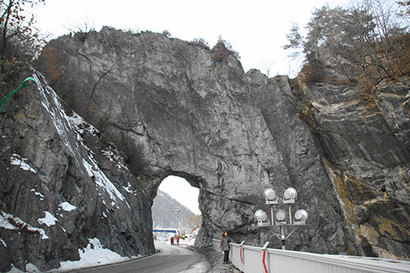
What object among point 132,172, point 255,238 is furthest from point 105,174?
point 255,238

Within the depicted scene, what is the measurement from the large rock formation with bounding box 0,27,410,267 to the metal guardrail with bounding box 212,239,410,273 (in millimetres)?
13115

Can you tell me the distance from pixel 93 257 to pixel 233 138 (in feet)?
60.3

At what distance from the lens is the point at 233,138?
98.9ft

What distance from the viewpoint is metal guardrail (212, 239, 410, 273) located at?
312cm

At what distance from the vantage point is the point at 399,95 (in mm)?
23344

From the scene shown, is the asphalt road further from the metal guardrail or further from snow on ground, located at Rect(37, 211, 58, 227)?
the metal guardrail

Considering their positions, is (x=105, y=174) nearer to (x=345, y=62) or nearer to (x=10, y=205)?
(x=10, y=205)

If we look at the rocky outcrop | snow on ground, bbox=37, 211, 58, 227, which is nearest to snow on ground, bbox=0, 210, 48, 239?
the rocky outcrop

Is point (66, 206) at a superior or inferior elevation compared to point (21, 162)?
inferior

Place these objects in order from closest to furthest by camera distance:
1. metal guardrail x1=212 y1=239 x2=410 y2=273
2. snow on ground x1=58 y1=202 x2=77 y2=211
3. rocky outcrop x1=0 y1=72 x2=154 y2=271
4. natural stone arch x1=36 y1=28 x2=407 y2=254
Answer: metal guardrail x1=212 y1=239 x2=410 y2=273, rocky outcrop x1=0 y1=72 x2=154 y2=271, snow on ground x1=58 y1=202 x2=77 y2=211, natural stone arch x1=36 y1=28 x2=407 y2=254

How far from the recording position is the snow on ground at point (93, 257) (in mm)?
12916

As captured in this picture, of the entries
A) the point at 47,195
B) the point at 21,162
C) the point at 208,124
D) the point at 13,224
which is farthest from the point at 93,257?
the point at 208,124

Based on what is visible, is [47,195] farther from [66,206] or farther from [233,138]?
[233,138]

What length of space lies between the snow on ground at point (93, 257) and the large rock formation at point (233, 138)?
2.46m
